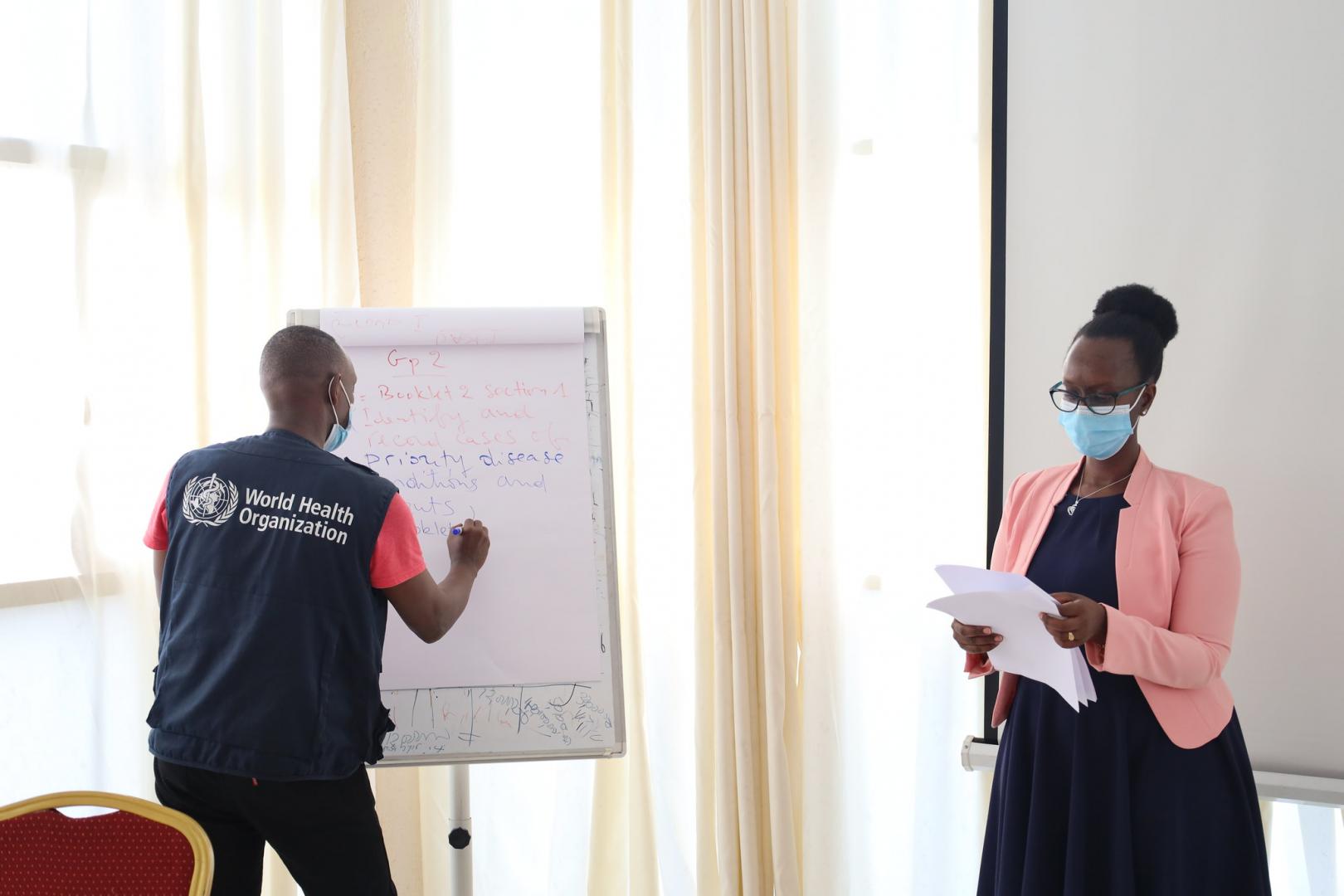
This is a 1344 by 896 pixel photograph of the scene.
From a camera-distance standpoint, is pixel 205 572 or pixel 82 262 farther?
pixel 82 262

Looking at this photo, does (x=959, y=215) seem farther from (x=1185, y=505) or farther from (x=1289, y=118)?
(x=1185, y=505)

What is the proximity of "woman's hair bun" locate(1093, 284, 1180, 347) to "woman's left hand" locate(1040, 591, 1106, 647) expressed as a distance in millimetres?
493

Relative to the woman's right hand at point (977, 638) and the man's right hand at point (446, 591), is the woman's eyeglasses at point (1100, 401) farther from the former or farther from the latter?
the man's right hand at point (446, 591)

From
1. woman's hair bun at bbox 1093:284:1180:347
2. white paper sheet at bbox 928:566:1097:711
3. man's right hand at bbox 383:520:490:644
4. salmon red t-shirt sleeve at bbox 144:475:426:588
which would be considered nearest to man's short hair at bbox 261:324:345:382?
salmon red t-shirt sleeve at bbox 144:475:426:588

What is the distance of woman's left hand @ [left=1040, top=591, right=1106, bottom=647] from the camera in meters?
1.36

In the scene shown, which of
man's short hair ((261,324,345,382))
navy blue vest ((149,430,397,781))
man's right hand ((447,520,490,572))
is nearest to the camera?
navy blue vest ((149,430,397,781))

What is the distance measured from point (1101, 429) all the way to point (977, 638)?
1.35 ft

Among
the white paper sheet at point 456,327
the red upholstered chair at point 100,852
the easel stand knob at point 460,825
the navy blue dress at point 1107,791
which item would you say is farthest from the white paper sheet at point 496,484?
the navy blue dress at point 1107,791

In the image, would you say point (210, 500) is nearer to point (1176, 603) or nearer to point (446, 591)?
point (446, 591)

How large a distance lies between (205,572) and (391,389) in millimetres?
624

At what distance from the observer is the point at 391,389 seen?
200cm

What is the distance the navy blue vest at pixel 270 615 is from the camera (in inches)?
57.7

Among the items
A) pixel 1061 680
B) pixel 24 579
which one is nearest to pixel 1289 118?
pixel 1061 680

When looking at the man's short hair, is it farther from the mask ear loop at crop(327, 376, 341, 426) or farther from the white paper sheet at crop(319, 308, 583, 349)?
the white paper sheet at crop(319, 308, 583, 349)
